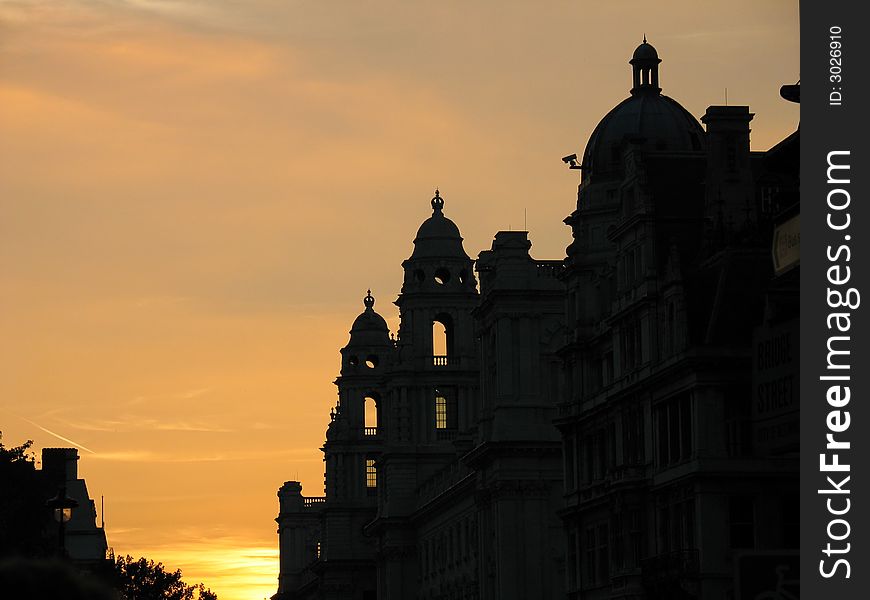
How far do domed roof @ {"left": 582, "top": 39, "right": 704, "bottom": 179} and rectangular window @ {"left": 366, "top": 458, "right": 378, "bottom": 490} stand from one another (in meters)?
83.7

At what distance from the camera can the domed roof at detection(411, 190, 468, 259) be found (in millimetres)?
147000

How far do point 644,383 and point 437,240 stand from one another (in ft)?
232

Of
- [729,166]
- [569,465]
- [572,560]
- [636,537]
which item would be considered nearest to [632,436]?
[636,537]

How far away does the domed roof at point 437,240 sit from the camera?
14700cm

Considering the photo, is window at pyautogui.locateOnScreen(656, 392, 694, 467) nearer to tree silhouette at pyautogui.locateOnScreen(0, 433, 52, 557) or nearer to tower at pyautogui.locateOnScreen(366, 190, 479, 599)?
tree silhouette at pyautogui.locateOnScreen(0, 433, 52, 557)

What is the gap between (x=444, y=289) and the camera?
14688cm

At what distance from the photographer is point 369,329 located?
180625 mm

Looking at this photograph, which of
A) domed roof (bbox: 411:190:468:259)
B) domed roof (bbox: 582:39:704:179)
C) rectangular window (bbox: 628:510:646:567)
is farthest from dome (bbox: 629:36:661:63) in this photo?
domed roof (bbox: 411:190:468:259)

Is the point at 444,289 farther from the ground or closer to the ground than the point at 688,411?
farther from the ground

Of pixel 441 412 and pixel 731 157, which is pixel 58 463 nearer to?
pixel 441 412

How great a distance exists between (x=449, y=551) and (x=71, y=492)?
4188cm
